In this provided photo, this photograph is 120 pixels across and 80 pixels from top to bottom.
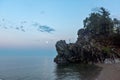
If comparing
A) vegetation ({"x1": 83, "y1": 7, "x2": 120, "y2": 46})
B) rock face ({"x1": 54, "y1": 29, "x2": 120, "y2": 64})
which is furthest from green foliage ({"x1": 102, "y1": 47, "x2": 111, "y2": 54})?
vegetation ({"x1": 83, "y1": 7, "x2": 120, "y2": 46})

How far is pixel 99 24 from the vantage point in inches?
3784

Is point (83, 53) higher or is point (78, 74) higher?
point (83, 53)

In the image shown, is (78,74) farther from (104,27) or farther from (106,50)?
(104,27)

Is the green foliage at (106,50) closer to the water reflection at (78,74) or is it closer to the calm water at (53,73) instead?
the calm water at (53,73)

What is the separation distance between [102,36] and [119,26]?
9397 millimetres

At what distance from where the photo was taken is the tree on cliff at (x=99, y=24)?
317 ft

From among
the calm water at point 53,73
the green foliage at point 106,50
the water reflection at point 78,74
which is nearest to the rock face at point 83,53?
the green foliage at point 106,50

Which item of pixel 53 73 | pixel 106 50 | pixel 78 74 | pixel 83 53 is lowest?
pixel 78 74

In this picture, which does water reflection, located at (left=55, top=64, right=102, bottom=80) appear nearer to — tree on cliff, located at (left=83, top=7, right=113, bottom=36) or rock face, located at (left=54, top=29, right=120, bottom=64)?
rock face, located at (left=54, top=29, right=120, bottom=64)

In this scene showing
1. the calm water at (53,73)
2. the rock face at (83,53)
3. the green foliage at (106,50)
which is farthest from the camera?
the green foliage at (106,50)

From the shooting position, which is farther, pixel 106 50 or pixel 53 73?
pixel 106 50

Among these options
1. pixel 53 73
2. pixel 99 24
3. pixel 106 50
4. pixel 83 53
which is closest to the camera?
pixel 53 73

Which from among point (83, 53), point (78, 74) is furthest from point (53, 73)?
point (83, 53)

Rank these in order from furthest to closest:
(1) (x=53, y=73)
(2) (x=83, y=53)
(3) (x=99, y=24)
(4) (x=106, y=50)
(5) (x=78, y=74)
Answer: (3) (x=99, y=24) < (4) (x=106, y=50) < (2) (x=83, y=53) < (1) (x=53, y=73) < (5) (x=78, y=74)
